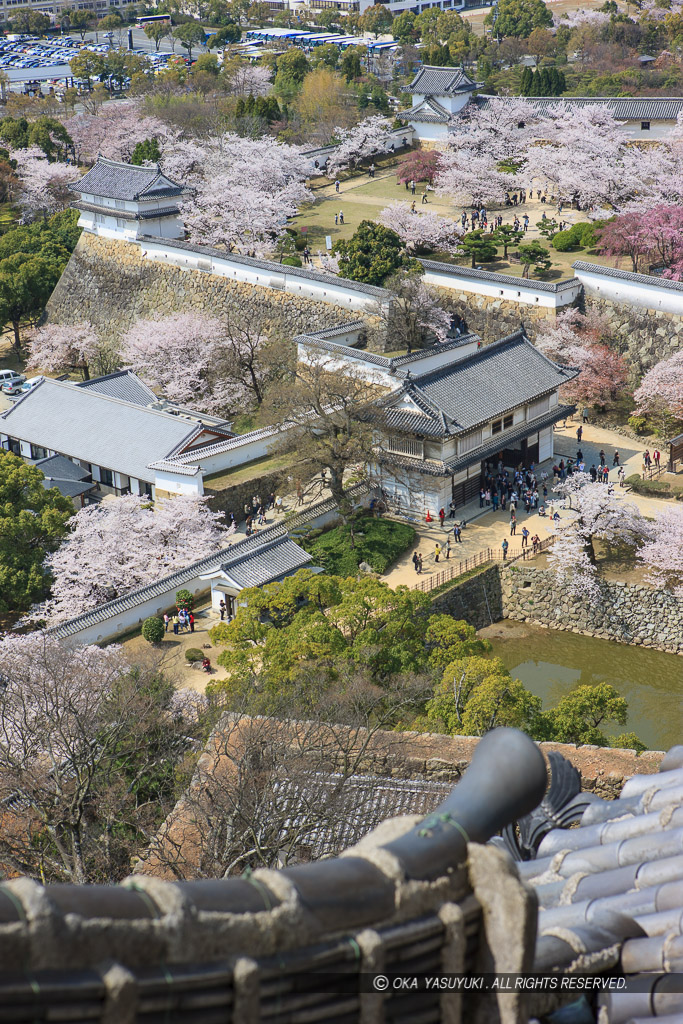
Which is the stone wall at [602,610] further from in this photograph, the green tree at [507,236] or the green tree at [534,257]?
the green tree at [507,236]

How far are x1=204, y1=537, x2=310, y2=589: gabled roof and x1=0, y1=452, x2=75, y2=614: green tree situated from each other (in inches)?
181

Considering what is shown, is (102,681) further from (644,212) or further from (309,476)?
(644,212)

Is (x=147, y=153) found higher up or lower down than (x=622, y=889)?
lower down

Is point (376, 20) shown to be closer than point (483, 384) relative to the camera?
No

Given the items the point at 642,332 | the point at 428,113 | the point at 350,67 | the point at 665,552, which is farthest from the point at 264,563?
the point at 350,67

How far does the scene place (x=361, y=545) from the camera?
99.3ft

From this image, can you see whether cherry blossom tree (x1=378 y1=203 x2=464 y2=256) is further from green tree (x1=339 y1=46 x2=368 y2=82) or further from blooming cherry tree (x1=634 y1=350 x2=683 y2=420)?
green tree (x1=339 y1=46 x2=368 y2=82)

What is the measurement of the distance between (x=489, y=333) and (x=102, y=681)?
26760 millimetres

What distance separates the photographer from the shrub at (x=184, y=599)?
90.3 feet

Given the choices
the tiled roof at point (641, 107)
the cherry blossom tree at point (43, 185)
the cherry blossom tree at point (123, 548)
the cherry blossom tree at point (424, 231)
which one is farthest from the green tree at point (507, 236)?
the cherry blossom tree at point (43, 185)

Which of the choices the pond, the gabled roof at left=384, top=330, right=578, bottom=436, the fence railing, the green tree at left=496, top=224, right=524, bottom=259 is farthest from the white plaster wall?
the pond

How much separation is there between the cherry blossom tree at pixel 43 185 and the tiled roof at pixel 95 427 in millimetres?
25285

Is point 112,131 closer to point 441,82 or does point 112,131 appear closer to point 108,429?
point 441,82

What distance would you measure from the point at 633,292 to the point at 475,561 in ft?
48.9
